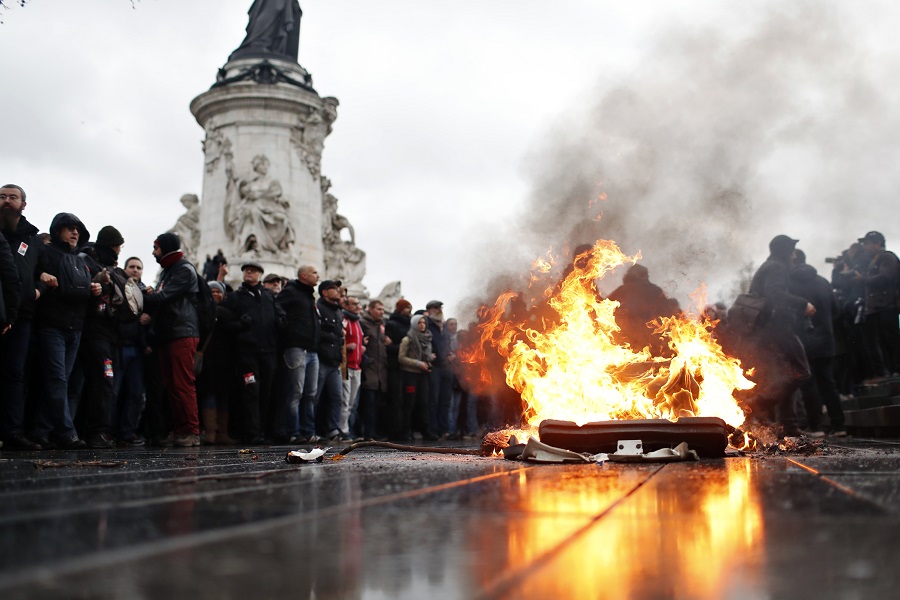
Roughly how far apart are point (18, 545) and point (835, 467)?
3.85 m

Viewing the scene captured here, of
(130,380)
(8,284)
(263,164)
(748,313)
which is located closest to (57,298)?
(8,284)

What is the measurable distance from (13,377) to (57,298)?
0.78 metres

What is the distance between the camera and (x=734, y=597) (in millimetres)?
1482

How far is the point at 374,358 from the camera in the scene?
1396cm

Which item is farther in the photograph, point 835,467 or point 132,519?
point 835,467

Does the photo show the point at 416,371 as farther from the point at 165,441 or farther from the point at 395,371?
the point at 165,441

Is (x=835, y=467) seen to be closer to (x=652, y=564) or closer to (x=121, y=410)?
(x=652, y=564)

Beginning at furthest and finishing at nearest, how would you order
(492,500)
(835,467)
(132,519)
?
(835,467) → (492,500) → (132,519)

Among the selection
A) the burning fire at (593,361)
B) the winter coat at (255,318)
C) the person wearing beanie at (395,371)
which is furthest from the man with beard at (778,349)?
the person wearing beanie at (395,371)

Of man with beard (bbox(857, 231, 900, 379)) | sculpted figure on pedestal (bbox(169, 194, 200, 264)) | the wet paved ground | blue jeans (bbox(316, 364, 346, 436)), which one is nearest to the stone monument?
sculpted figure on pedestal (bbox(169, 194, 200, 264))

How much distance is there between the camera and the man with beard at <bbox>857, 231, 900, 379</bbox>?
12688 mm

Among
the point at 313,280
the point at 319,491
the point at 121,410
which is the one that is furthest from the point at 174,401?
the point at 319,491

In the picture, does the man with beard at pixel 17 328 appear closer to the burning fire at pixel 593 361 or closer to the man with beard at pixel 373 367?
the burning fire at pixel 593 361

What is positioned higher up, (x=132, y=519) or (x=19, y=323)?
(x=19, y=323)
